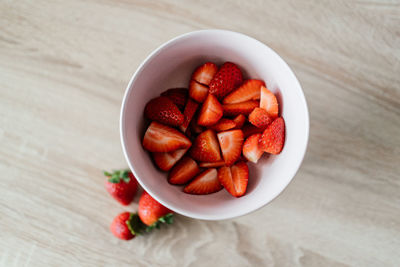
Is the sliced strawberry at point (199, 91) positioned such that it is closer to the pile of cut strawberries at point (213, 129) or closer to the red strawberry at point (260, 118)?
the pile of cut strawberries at point (213, 129)

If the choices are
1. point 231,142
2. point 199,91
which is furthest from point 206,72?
point 231,142

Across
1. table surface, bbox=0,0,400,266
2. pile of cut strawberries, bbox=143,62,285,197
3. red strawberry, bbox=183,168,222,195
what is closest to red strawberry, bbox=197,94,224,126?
pile of cut strawberries, bbox=143,62,285,197

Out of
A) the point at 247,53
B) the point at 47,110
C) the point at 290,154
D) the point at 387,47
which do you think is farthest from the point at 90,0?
the point at 387,47

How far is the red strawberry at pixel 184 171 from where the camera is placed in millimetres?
654

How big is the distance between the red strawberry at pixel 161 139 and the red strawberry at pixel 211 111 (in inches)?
2.2

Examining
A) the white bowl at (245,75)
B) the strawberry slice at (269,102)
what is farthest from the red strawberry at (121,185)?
the strawberry slice at (269,102)

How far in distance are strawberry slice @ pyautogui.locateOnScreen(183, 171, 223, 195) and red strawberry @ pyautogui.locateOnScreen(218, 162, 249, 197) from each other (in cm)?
1

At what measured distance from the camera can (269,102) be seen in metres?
0.62

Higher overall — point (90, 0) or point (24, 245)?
point (90, 0)

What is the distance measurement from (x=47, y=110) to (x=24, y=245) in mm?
336

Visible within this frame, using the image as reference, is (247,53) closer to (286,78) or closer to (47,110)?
(286,78)

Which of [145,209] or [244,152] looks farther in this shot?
[145,209]

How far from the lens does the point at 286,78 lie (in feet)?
1.93

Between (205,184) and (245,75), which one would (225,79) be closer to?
(245,75)
